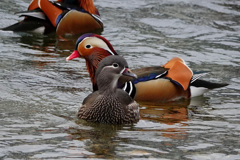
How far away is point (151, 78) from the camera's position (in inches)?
289

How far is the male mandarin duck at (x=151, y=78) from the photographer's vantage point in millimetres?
7211

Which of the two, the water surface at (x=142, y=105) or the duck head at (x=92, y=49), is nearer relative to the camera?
the water surface at (x=142, y=105)

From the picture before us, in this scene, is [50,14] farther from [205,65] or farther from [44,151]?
[44,151]

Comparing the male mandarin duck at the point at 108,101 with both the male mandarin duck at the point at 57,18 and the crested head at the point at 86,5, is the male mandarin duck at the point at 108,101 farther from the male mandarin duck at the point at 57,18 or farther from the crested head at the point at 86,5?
the crested head at the point at 86,5

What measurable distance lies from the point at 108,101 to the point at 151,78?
1411mm

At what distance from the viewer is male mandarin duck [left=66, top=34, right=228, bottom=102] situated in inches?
284

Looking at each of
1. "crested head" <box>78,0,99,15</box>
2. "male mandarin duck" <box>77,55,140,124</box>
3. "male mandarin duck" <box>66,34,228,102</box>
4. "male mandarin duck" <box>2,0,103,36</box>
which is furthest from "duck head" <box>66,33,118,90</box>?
"crested head" <box>78,0,99,15</box>

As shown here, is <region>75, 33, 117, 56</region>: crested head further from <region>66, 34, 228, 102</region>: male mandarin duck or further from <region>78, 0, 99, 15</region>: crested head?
<region>78, 0, 99, 15</region>: crested head

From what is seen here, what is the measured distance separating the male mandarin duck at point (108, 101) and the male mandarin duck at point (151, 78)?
94 cm

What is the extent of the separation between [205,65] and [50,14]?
3790 millimetres

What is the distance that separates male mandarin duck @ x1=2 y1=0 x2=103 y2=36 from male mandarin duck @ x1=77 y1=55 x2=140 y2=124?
517 cm

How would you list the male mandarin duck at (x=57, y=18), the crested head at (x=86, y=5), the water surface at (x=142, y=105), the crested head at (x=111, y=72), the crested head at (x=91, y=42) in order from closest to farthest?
the water surface at (x=142, y=105), the crested head at (x=111, y=72), the crested head at (x=91, y=42), the male mandarin duck at (x=57, y=18), the crested head at (x=86, y=5)

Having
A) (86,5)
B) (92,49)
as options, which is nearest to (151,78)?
(92,49)

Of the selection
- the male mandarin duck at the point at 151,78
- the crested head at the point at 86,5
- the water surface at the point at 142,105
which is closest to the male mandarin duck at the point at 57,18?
the crested head at the point at 86,5
